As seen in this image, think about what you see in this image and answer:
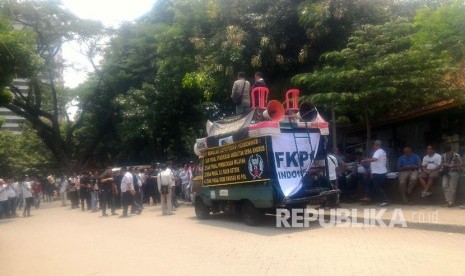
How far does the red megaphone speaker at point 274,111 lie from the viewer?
1124 cm

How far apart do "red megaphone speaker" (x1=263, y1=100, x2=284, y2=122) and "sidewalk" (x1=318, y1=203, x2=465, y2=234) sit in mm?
3192

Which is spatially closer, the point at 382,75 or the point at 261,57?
the point at 382,75

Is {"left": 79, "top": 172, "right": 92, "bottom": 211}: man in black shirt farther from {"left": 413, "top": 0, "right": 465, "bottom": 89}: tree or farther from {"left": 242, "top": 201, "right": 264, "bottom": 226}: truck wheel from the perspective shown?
{"left": 413, "top": 0, "right": 465, "bottom": 89}: tree

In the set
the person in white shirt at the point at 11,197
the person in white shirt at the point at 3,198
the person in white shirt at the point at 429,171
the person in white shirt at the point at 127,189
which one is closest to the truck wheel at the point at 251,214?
the person in white shirt at the point at 429,171

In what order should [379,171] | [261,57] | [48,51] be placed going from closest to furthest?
[379,171] → [261,57] → [48,51]

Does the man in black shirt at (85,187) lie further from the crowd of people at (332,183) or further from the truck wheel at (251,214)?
the truck wheel at (251,214)

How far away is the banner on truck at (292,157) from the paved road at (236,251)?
1145 millimetres

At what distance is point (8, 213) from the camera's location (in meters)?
20.7

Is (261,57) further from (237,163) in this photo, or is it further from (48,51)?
(48,51)

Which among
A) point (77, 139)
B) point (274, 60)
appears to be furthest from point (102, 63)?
point (274, 60)

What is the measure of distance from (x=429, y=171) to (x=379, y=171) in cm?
133

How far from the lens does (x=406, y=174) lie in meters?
13.0

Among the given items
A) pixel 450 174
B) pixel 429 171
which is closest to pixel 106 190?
pixel 429 171

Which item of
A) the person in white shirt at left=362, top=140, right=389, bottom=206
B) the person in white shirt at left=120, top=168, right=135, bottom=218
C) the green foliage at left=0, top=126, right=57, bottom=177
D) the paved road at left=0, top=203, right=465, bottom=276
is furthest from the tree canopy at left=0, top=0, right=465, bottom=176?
the green foliage at left=0, top=126, right=57, bottom=177
